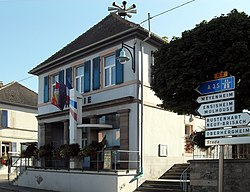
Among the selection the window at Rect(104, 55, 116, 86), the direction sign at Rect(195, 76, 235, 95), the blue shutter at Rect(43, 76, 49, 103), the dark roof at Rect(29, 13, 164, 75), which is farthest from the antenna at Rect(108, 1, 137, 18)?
the direction sign at Rect(195, 76, 235, 95)

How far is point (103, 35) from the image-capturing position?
20.0 m

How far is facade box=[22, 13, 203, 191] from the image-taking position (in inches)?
669

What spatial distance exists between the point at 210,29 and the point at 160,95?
265 cm

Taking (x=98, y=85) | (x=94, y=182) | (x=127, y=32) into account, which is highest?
(x=127, y=32)

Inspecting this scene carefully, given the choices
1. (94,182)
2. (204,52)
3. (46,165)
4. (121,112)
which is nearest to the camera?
(204,52)

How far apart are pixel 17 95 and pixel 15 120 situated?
3.39m

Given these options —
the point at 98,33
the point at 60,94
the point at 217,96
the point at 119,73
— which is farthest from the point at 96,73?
the point at 217,96

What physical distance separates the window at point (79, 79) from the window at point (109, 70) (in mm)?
2215

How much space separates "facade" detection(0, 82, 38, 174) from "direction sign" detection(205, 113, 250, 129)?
2738 cm

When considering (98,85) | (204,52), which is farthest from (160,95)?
A: (98,85)

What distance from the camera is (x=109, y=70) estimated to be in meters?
19.2

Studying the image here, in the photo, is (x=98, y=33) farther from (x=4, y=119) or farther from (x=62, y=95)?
(x=4, y=119)

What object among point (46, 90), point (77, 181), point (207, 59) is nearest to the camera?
point (207, 59)

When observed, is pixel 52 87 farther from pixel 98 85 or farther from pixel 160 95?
pixel 160 95
